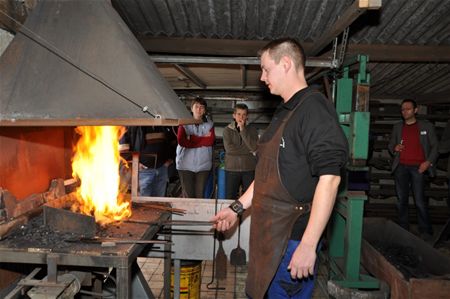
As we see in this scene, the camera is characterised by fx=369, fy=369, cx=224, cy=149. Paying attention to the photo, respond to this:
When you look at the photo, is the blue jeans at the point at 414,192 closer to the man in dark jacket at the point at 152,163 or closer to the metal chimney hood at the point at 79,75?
the man in dark jacket at the point at 152,163

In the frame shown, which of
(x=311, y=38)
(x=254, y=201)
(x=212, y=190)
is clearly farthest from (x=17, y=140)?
(x=212, y=190)

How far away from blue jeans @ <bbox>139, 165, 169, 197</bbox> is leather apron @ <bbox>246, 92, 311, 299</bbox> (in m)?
3.40

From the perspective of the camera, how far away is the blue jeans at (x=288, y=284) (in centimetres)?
219

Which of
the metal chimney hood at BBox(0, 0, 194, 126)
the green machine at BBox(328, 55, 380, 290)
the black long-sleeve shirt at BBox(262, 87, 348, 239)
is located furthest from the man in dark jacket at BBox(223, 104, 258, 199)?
the black long-sleeve shirt at BBox(262, 87, 348, 239)

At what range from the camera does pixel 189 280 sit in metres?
3.62

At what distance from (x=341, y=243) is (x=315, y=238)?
9.72 ft

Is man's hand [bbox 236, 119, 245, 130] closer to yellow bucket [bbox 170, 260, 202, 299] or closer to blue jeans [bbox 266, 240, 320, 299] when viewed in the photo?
yellow bucket [bbox 170, 260, 202, 299]

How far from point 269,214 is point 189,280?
69.3 inches

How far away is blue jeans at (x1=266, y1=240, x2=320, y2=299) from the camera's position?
219 cm

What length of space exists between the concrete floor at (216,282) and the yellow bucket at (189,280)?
15.9 inches

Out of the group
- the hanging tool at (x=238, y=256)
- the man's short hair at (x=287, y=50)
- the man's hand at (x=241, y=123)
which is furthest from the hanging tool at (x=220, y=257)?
the man's hand at (x=241, y=123)

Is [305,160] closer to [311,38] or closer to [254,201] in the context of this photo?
[254,201]

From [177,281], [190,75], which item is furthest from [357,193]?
[190,75]

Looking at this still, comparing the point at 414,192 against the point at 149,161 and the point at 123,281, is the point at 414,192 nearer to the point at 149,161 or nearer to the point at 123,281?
the point at 149,161
